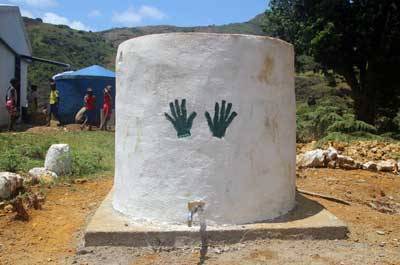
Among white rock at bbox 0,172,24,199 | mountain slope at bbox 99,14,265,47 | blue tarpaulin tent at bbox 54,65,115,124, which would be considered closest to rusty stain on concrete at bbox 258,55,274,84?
white rock at bbox 0,172,24,199

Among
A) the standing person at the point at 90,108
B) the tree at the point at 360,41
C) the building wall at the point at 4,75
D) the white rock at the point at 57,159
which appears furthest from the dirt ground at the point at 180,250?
the building wall at the point at 4,75

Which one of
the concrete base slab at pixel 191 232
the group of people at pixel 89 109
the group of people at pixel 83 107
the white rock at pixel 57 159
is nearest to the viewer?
the concrete base slab at pixel 191 232

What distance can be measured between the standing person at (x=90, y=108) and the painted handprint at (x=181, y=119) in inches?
448

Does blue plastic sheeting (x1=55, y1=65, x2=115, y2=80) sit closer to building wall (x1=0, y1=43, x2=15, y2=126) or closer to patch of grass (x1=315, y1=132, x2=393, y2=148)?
building wall (x1=0, y1=43, x2=15, y2=126)

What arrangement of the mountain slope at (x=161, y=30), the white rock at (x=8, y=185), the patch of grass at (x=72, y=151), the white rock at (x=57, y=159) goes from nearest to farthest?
the white rock at (x=8, y=185) < the white rock at (x=57, y=159) < the patch of grass at (x=72, y=151) < the mountain slope at (x=161, y=30)

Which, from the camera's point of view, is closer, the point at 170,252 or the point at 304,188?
the point at 170,252

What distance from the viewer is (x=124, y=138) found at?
5016 millimetres

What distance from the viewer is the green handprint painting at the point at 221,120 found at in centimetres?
459

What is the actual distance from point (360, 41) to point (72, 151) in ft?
34.5

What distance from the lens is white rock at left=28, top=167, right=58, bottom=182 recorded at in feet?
Answer: 24.1

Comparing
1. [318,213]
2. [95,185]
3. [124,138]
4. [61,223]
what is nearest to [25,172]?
[95,185]

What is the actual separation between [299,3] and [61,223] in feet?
48.4

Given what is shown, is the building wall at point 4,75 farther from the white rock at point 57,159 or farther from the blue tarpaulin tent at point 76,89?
the white rock at point 57,159

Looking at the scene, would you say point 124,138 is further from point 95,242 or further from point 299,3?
point 299,3
